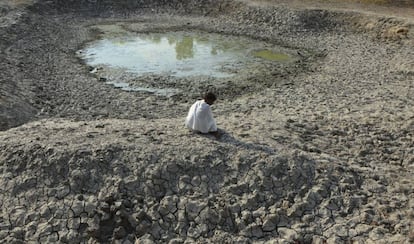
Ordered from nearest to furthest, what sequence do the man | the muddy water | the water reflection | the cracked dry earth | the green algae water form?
the cracked dry earth → the man → the muddy water → the green algae water → the water reflection

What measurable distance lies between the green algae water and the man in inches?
342

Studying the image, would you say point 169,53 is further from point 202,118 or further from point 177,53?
point 202,118

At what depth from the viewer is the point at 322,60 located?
20.7 meters

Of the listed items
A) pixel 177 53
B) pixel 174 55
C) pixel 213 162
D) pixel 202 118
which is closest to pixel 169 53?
pixel 177 53

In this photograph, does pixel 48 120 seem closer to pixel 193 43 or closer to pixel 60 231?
pixel 60 231

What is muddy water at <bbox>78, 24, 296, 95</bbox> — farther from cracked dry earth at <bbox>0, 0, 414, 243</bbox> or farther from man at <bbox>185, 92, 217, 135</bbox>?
man at <bbox>185, 92, 217, 135</bbox>

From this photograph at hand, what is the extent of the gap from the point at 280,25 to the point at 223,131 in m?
17.2

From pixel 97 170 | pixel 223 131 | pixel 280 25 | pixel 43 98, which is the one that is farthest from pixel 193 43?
pixel 97 170

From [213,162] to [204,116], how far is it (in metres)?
1.33

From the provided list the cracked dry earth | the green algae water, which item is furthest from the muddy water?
the cracked dry earth

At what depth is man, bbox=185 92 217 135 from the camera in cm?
996

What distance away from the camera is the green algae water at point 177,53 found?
766 inches

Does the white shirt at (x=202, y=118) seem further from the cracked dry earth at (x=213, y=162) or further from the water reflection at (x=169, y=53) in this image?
the water reflection at (x=169, y=53)

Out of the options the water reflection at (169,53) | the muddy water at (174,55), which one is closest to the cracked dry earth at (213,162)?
the muddy water at (174,55)
